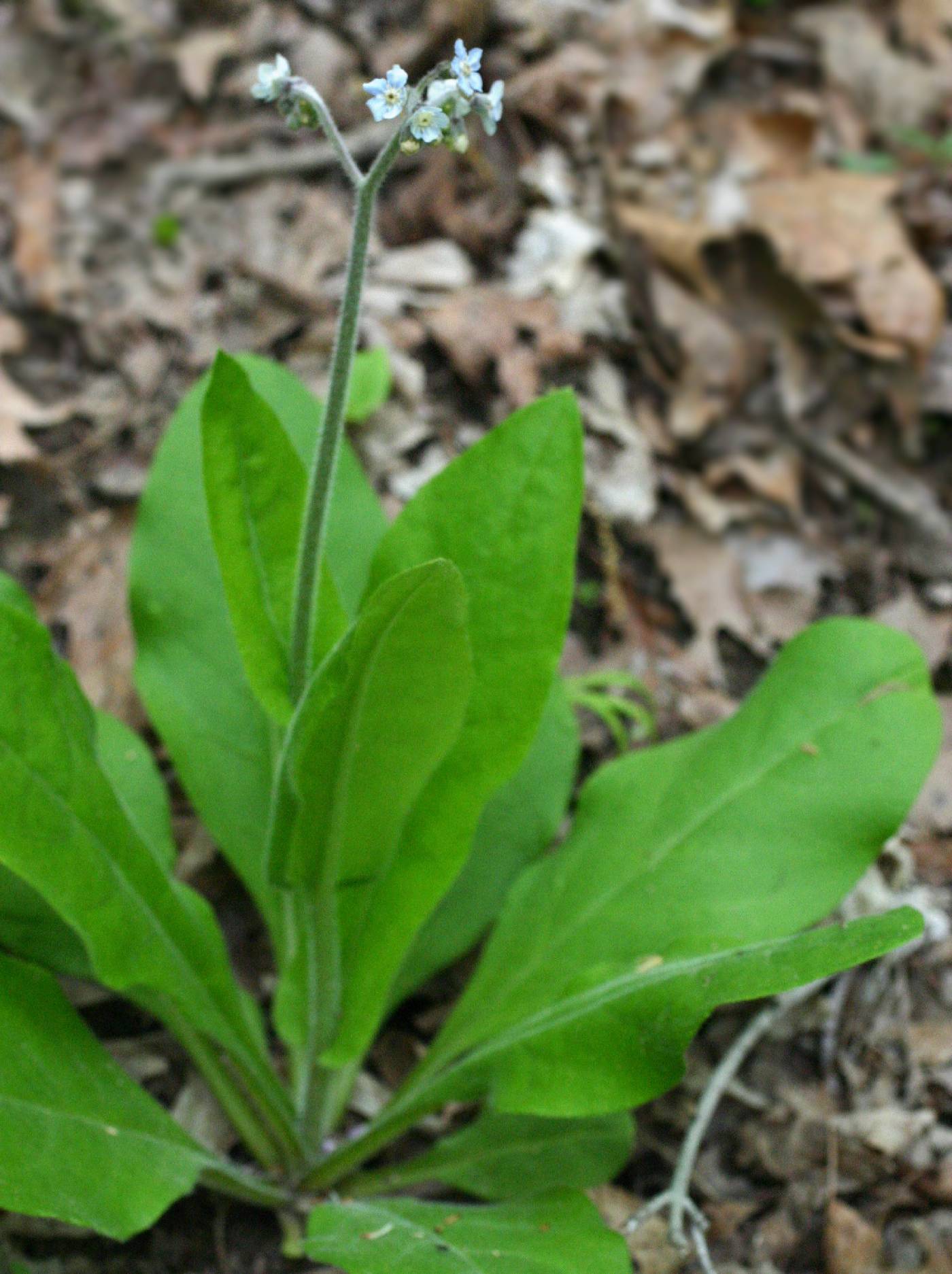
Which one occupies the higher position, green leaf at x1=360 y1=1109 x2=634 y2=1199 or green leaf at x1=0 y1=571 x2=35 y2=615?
green leaf at x1=0 y1=571 x2=35 y2=615

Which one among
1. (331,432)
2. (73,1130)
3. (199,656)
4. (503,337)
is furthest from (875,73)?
(73,1130)

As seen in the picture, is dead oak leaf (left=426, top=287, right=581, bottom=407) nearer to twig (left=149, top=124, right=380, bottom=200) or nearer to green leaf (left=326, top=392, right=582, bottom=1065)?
twig (left=149, top=124, right=380, bottom=200)

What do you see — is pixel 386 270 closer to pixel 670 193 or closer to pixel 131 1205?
pixel 670 193

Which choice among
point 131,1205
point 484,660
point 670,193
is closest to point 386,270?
point 670,193

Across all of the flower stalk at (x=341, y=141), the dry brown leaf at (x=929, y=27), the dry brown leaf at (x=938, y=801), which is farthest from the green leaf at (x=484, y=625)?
the dry brown leaf at (x=929, y=27)

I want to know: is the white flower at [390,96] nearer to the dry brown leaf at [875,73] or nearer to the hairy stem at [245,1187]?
the hairy stem at [245,1187]

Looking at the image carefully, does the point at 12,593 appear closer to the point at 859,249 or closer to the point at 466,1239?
the point at 466,1239

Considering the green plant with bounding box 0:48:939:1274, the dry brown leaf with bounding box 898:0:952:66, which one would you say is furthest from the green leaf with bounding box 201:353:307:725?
the dry brown leaf with bounding box 898:0:952:66
